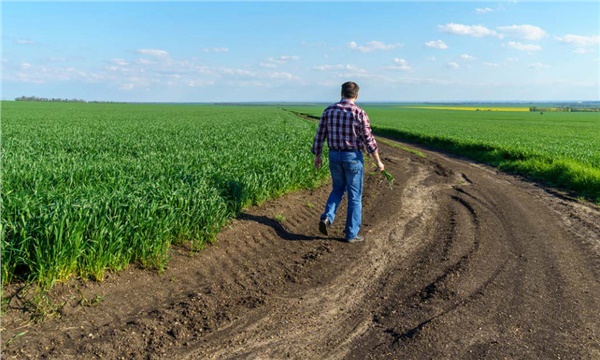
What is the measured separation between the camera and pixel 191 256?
6301mm

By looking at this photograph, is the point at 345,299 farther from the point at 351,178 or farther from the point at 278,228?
the point at 278,228

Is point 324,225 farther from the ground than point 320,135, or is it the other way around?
point 320,135

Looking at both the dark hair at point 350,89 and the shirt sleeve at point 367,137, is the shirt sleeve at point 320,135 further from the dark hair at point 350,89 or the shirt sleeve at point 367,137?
the shirt sleeve at point 367,137

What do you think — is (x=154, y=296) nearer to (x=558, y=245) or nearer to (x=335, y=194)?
(x=335, y=194)

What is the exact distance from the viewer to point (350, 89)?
7.05 meters

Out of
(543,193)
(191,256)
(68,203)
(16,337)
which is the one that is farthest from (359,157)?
(543,193)

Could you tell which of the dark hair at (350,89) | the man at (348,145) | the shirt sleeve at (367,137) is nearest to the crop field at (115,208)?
the man at (348,145)

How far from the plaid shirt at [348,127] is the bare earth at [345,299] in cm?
171

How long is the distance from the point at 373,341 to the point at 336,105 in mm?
4156

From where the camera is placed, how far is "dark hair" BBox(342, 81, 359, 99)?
705cm

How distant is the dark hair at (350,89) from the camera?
7.05 metres

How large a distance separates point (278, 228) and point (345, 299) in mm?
3061

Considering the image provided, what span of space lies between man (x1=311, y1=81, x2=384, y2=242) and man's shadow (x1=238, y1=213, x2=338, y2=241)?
0.32 m

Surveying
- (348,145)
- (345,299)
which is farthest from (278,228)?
(345,299)
